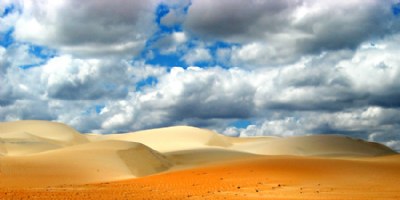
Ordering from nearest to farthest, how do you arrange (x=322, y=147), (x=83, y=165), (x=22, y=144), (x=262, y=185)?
(x=262, y=185) < (x=83, y=165) < (x=22, y=144) < (x=322, y=147)

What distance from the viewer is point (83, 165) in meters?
42.2

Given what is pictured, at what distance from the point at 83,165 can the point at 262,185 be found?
19003 mm

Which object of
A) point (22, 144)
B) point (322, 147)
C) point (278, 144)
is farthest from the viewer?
point (278, 144)

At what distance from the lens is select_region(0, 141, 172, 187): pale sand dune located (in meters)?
36.1

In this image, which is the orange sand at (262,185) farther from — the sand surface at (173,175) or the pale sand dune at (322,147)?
the pale sand dune at (322,147)

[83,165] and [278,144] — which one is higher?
[278,144]

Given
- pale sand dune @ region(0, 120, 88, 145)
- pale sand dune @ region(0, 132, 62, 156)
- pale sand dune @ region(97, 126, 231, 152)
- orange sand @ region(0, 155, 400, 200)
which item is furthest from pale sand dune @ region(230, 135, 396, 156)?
orange sand @ region(0, 155, 400, 200)

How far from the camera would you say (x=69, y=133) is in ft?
298

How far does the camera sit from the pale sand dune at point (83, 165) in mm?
36125

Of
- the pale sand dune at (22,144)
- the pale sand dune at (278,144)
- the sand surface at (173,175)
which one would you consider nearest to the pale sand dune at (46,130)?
the pale sand dune at (22,144)

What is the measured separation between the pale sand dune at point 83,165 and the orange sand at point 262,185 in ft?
20.5

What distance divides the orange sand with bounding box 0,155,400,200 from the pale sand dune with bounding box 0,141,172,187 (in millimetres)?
6238

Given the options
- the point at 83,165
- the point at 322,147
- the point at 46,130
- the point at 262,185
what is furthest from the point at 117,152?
the point at 322,147

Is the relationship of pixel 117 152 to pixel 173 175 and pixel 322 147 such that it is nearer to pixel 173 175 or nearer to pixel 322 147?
pixel 173 175
